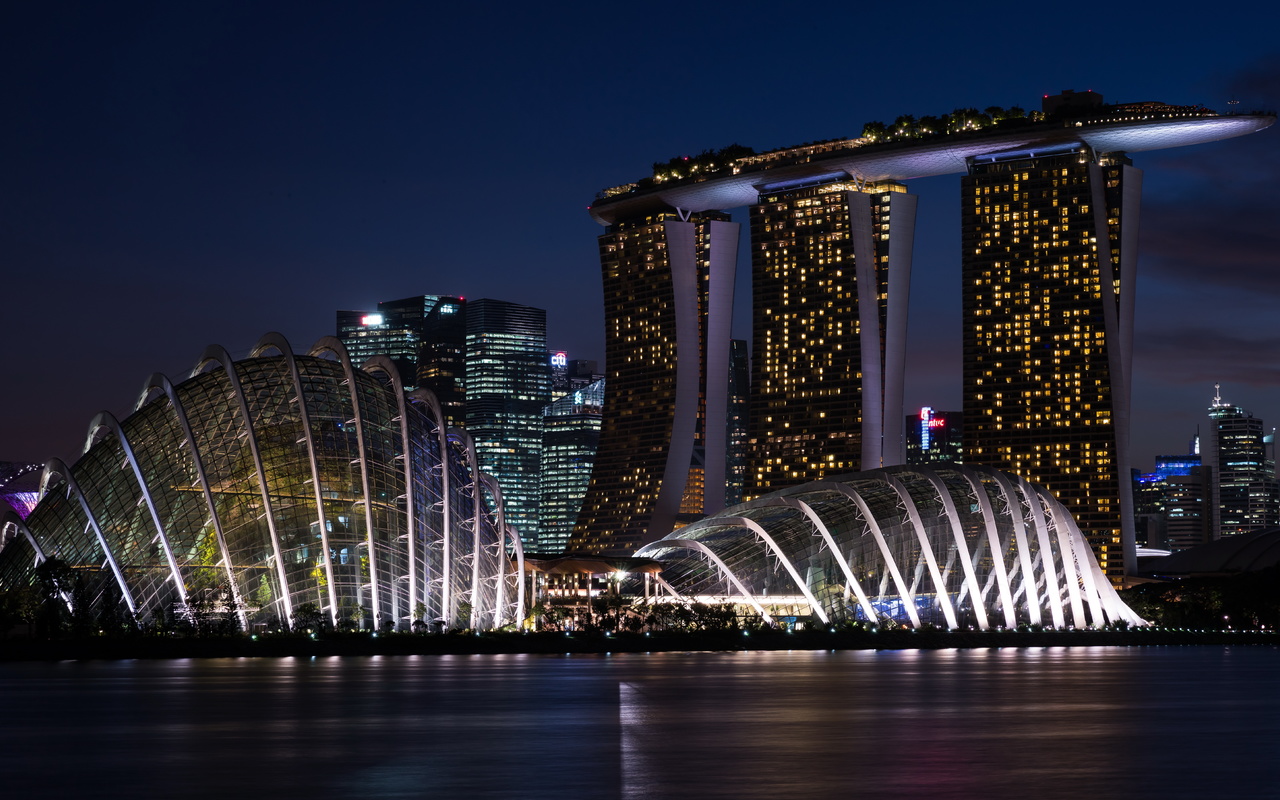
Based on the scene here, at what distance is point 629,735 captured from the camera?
122 feet

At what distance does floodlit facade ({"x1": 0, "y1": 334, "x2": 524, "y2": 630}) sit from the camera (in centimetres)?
9862

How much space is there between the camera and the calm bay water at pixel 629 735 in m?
27.9

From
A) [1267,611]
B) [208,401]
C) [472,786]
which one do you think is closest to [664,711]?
[472,786]

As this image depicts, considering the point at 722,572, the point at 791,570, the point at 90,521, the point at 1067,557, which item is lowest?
the point at 722,572

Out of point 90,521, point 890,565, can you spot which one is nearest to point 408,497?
point 90,521

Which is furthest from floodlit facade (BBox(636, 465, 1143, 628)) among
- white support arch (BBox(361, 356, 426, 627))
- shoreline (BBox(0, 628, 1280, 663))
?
white support arch (BBox(361, 356, 426, 627))

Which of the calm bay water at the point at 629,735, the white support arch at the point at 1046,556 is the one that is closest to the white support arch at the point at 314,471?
the calm bay water at the point at 629,735

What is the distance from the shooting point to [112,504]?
10075 cm

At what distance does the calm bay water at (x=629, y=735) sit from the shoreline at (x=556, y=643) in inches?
771

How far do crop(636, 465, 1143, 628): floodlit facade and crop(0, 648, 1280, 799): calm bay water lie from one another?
68.0 m

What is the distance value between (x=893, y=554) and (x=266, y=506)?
58.7 meters

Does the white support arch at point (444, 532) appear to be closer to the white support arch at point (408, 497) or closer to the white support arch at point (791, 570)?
the white support arch at point (408, 497)

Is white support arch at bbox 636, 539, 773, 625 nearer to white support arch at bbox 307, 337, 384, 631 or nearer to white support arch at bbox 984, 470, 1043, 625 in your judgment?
white support arch at bbox 984, 470, 1043, 625

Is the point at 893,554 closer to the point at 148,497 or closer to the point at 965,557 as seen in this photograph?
the point at 965,557
